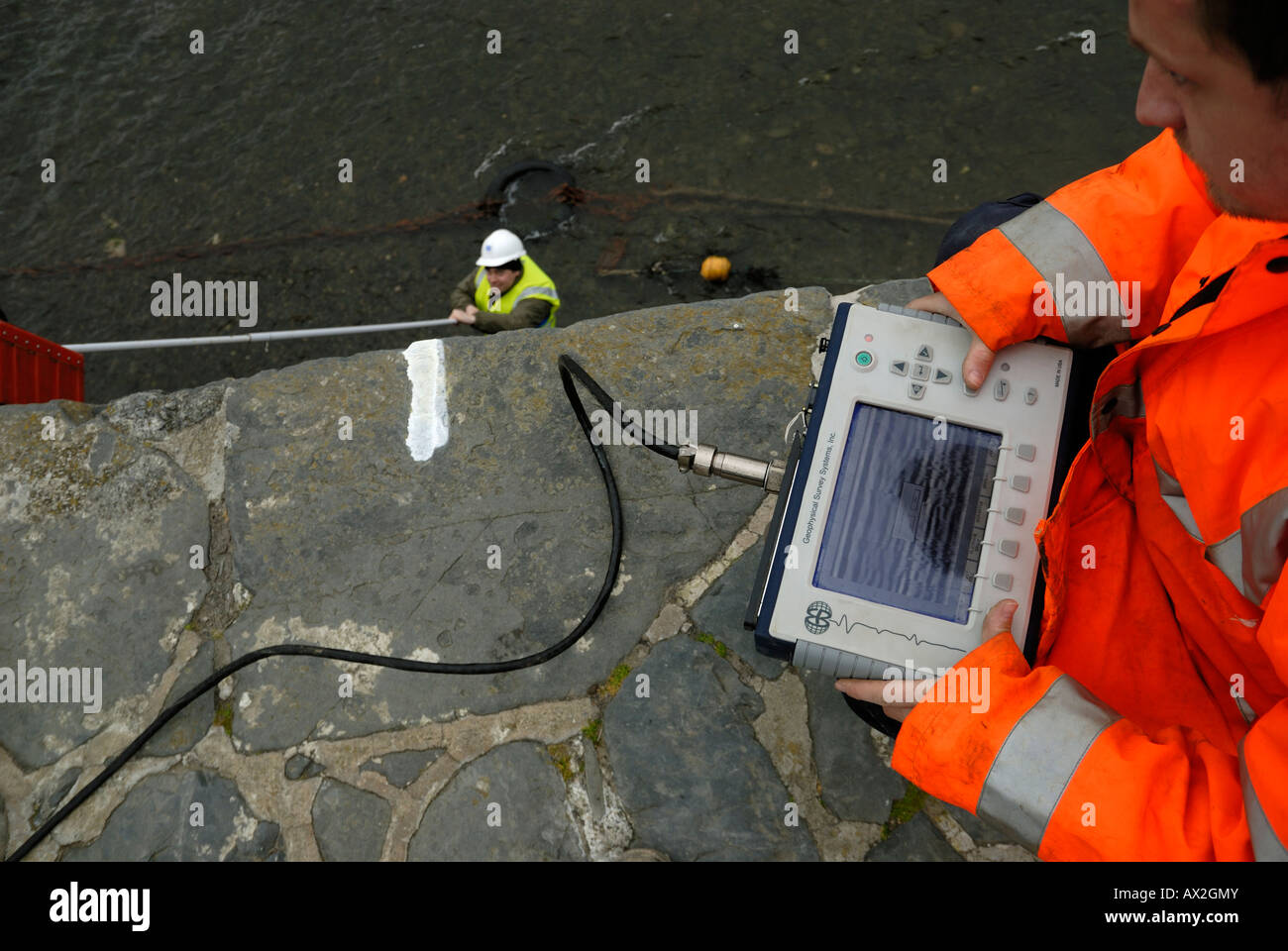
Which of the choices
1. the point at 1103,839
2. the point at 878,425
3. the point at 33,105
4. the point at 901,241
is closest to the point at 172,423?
the point at 878,425

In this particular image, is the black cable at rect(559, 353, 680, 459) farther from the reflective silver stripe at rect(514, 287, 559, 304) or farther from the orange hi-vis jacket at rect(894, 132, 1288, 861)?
the reflective silver stripe at rect(514, 287, 559, 304)

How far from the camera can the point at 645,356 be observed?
255 cm

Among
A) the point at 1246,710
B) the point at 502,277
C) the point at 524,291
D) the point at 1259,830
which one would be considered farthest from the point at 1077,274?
the point at 502,277

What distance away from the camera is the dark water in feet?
15.1

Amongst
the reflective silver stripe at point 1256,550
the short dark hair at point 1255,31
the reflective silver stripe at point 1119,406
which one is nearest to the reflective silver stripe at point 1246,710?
the reflective silver stripe at point 1256,550

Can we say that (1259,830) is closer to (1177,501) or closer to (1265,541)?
(1265,541)

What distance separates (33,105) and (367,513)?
4799 millimetres

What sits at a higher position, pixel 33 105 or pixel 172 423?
pixel 33 105

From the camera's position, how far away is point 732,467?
6.08 ft

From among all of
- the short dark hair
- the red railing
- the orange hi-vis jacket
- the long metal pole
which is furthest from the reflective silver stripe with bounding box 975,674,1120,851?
the long metal pole

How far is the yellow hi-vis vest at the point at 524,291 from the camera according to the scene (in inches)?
170

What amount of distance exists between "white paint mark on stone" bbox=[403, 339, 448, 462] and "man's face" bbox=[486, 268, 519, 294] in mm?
1812
